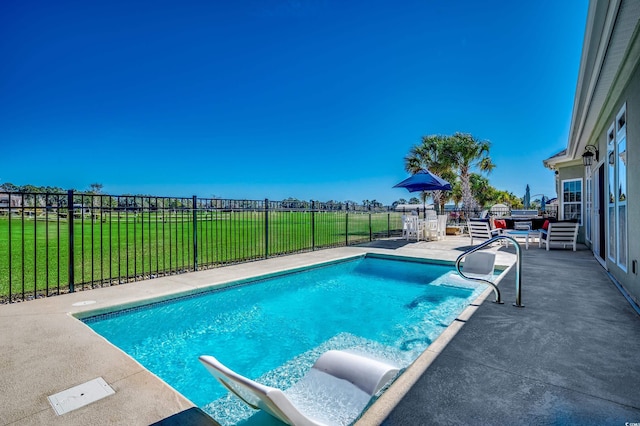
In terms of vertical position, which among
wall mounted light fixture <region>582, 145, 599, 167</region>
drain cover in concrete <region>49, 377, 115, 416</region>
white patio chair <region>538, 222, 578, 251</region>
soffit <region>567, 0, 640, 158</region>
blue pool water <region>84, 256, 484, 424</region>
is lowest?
blue pool water <region>84, 256, 484, 424</region>

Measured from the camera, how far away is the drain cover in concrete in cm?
183

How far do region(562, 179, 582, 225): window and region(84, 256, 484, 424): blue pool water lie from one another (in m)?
7.68

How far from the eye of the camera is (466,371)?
7.00ft

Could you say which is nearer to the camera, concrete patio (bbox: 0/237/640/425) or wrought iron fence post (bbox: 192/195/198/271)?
concrete patio (bbox: 0/237/640/425)

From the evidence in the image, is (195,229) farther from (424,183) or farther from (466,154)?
(466,154)

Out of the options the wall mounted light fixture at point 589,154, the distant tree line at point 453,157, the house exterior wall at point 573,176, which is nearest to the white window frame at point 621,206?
the wall mounted light fixture at point 589,154

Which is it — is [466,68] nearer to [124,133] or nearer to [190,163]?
[124,133]

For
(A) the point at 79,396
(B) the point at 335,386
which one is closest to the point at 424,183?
(B) the point at 335,386

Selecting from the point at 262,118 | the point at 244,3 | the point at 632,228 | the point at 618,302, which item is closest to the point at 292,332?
the point at 618,302

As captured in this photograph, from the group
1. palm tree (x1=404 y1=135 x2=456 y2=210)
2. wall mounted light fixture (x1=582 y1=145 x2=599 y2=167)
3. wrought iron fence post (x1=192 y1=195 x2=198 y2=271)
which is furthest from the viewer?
palm tree (x1=404 y1=135 x2=456 y2=210)

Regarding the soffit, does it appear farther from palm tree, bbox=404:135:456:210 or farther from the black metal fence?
palm tree, bbox=404:135:456:210

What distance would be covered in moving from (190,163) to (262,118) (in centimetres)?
2176

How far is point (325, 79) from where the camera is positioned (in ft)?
62.4

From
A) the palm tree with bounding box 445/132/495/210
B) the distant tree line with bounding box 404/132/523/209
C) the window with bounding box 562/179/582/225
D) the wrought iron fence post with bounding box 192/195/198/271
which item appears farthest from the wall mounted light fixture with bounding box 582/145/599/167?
the palm tree with bounding box 445/132/495/210
